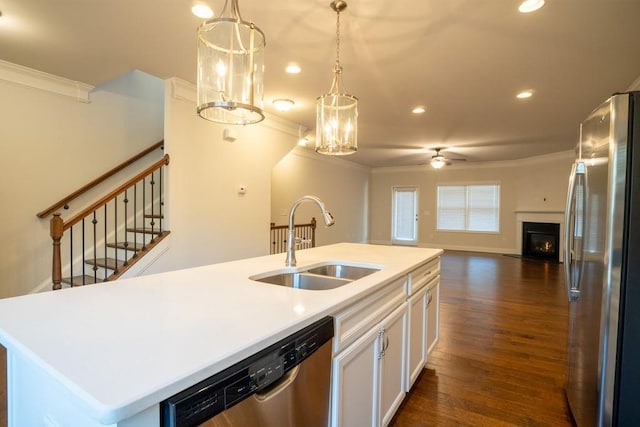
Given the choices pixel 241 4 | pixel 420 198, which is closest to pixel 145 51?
pixel 241 4

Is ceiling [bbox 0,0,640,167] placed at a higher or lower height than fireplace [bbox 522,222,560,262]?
higher

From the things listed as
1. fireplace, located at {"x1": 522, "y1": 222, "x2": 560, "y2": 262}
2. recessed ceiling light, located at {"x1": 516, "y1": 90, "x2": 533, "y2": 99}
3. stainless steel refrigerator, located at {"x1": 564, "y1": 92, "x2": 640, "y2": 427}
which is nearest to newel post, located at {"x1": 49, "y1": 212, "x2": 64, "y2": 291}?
stainless steel refrigerator, located at {"x1": 564, "y1": 92, "x2": 640, "y2": 427}

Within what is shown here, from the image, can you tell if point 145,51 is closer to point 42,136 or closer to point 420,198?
point 42,136

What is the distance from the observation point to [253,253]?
15.4 feet

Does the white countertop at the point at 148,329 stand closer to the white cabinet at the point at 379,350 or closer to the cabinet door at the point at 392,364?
the white cabinet at the point at 379,350

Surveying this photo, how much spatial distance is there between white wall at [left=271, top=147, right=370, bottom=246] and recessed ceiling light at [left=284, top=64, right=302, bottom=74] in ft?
10.6

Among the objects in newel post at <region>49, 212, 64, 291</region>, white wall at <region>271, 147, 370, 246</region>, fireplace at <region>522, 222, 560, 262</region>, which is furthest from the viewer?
fireplace at <region>522, 222, 560, 262</region>

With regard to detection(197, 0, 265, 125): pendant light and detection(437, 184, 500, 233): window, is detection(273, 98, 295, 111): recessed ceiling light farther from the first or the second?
detection(437, 184, 500, 233): window

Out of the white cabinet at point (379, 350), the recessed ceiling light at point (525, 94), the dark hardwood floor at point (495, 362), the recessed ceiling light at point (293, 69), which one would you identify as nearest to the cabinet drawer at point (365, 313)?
the white cabinet at point (379, 350)

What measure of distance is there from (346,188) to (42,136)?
22.1ft

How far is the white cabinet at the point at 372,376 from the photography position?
4.09ft

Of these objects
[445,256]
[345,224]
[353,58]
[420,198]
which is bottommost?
[445,256]

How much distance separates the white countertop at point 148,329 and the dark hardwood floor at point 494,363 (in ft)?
3.93

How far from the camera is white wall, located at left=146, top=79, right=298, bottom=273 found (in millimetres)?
3578
